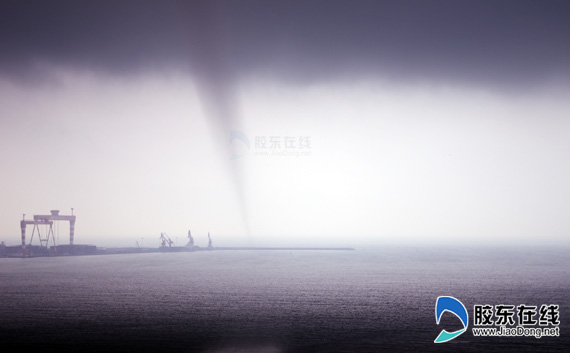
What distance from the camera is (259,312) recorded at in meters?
72.7

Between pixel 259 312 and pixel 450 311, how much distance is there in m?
30.3

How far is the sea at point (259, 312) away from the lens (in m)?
52.9

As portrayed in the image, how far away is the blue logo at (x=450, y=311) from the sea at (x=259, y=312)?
0.84 metres

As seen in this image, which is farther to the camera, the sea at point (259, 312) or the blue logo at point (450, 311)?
the blue logo at point (450, 311)

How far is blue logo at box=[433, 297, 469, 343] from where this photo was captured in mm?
56744

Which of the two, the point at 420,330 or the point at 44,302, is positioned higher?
the point at 44,302

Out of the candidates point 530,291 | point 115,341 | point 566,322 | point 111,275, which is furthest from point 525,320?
point 111,275

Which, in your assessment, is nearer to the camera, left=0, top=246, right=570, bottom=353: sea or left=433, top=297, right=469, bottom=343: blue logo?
left=0, top=246, right=570, bottom=353: sea

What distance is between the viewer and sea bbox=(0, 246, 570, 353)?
173 feet

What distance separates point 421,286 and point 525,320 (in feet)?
136

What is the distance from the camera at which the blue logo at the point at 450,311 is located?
56744 mm

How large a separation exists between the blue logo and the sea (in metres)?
0.84

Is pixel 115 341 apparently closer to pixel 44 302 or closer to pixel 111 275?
pixel 44 302

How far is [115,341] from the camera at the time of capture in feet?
175
